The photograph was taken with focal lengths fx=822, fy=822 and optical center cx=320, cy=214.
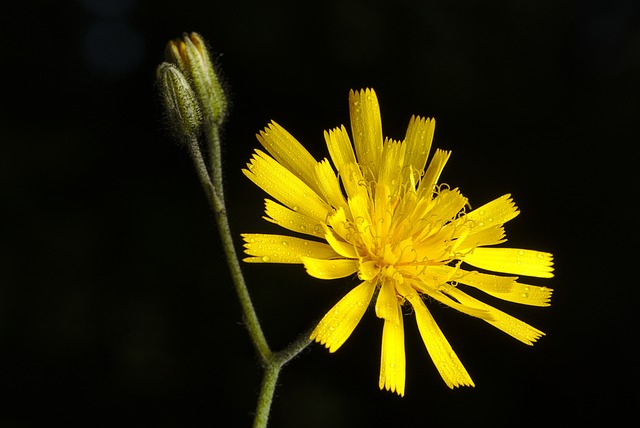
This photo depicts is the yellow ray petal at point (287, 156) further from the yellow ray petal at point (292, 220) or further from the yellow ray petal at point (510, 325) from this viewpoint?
the yellow ray petal at point (510, 325)

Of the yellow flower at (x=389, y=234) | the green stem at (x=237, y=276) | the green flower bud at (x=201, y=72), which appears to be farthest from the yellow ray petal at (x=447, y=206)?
the green flower bud at (x=201, y=72)

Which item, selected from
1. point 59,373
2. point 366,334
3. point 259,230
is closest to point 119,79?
point 259,230

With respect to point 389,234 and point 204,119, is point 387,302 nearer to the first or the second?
point 389,234

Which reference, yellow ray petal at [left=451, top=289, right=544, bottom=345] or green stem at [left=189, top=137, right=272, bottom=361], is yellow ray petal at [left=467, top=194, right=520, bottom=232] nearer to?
yellow ray petal at [left=451, top=289, right=544, bottom=345]

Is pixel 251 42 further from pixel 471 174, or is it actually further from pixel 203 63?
pixel 203 63

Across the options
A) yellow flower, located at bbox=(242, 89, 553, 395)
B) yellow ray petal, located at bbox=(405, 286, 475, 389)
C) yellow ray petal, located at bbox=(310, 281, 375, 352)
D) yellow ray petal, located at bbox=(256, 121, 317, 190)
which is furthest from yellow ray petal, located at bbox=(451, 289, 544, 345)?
yellow ray petal, located at bbox=(256, 121, 317, 190)

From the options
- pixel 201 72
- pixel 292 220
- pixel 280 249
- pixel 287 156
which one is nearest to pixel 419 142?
pixel 287 156

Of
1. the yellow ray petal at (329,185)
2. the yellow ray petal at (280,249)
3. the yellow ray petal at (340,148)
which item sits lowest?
the yellow ray petal at (280,249)
